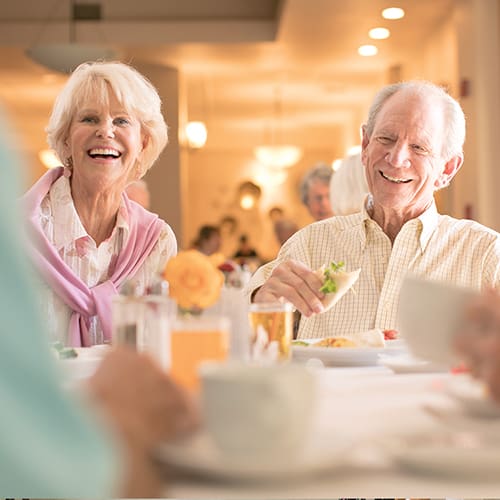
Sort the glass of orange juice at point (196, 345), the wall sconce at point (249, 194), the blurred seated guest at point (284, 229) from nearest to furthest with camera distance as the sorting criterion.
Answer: the glass of orange juice at point (196, 345) < the blurred seated guest at point (284, 229) < the wall sconce at point (249, 194)

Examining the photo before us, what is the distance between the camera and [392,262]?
A: 2.35 meters

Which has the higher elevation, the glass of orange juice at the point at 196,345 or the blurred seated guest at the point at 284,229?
the blurred seated guest at the point at 284,229

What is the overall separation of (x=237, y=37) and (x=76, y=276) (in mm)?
6223

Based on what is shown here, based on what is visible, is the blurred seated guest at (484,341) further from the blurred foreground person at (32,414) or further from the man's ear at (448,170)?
the man's ear at (448,170)

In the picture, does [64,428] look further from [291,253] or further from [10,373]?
[291,253]

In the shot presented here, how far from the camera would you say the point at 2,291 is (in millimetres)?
593

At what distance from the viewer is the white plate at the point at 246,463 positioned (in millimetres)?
715

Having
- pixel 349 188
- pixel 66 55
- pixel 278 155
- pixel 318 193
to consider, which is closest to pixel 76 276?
pixel 349 188

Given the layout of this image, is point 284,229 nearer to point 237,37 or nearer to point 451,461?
point 237,37

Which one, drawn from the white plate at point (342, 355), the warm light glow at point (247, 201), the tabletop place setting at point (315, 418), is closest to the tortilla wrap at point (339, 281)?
the white plate at point (342, 355)

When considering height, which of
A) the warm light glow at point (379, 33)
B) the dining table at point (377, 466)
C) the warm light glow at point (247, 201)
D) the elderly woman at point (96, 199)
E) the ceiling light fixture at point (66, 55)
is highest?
the warm light glow at point (379, 33)

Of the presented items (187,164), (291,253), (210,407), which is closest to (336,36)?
(291,253)

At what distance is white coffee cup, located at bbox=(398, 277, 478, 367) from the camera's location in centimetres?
91

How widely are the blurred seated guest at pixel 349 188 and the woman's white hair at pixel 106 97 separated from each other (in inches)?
36.4
